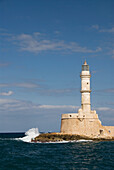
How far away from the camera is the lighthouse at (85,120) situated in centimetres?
6022

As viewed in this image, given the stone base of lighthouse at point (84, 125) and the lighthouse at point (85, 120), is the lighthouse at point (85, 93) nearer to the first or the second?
the lighthouse at point (85, 120)

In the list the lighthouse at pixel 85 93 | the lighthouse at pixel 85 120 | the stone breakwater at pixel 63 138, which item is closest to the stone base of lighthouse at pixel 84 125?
the lighthouse at pixel 85 120

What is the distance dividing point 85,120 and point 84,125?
1044 millimetres

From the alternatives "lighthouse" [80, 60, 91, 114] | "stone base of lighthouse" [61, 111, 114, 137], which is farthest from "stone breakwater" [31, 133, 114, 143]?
"lighthouse" [80, 60, 91, 114]

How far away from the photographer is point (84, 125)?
198 ft

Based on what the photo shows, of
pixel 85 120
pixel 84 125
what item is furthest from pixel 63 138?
pixel 85 120

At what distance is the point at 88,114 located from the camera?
60469 mm

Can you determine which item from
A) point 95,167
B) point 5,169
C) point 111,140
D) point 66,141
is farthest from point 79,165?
point 111,140

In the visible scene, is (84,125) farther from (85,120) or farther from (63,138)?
(63,138)

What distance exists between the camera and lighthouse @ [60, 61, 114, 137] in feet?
198

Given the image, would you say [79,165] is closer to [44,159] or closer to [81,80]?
[44,159]

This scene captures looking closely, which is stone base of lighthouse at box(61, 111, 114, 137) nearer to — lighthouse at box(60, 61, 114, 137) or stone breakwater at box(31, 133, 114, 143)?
lighthouse at box(60, 61, 114, 137)

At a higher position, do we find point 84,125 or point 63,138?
point 84,125

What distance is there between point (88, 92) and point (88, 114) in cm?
461
